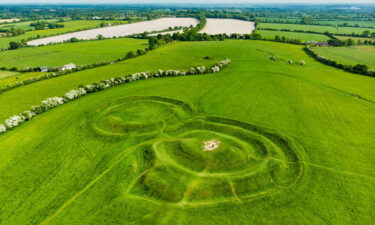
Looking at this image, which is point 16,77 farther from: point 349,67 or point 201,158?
point 349,67

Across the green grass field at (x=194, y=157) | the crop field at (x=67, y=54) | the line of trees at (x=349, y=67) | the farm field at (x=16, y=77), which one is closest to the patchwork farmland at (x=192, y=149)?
the green grass field at (x=194, y=157)

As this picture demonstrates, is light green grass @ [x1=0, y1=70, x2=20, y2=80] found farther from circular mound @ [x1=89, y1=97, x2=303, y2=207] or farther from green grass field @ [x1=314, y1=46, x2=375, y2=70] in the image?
green grass field @ [x1=314, y1=46, x2=375, y2=70]

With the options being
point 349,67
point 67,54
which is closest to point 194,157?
point 349,67

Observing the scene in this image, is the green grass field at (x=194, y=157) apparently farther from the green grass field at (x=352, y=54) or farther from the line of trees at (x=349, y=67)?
the green grass field at (x=352, y=54)

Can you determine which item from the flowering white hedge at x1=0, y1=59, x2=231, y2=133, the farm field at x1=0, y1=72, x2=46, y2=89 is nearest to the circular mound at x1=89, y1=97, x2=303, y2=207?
the flowering white hedge at x1=0, y1=59, x2=231, y2=133

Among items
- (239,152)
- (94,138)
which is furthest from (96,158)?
(239,152)
